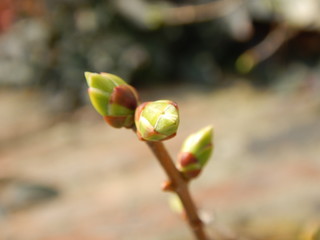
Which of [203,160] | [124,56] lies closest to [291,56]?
[124,56]

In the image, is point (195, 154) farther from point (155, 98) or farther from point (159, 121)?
point (155, 98)

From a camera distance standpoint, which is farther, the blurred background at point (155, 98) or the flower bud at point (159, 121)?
the blurred background at point (155, 98)

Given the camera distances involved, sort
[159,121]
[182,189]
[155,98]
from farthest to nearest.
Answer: [155,98] → [182,189] → [159,121]

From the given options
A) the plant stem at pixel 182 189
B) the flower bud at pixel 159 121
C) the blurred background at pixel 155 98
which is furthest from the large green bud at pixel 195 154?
the blurred background at pixel 155 98

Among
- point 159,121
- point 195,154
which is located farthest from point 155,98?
point 159,121

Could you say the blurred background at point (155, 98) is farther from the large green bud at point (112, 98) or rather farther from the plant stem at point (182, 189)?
the large green bud at point (112, 98)

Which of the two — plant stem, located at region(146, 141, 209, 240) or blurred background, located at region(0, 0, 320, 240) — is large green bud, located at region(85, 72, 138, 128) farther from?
blurred background, located at region(0, 0, 320, 240)

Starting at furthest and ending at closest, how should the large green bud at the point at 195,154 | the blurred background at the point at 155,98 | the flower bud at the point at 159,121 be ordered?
the blurred background at the point at 155,98 → the large green bud at the point at 195,154 → the flower bud at the point at 159,121
